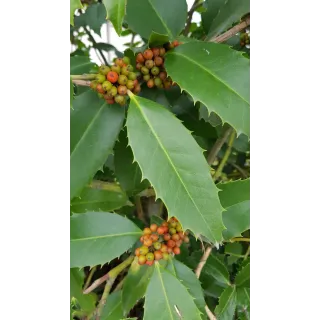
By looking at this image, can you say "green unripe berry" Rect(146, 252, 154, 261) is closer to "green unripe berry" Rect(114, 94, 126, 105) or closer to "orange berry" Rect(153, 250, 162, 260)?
"orange berry" Rect(153, 250, 162, 260)

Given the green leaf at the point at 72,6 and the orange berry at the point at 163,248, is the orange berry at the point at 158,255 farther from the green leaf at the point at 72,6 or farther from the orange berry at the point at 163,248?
the green leaf at the point at 72,6

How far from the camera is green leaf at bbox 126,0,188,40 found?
2.17 ft

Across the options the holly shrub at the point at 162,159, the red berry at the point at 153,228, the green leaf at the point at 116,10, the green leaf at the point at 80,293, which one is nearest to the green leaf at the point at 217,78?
the holly shrub at the point at 162,159

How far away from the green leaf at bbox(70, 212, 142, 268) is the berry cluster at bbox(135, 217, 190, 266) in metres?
0.03

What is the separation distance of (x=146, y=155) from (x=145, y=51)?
0.17 metres

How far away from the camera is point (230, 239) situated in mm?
655

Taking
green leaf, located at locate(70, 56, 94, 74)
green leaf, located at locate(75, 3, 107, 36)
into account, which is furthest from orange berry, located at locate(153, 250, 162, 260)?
green leaf, located at locate(75, 3, 107, 36)

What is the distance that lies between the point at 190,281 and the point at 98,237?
0.55ft

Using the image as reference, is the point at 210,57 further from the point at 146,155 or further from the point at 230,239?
the point at 230,239

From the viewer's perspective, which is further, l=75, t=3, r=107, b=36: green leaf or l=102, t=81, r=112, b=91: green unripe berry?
l=75, t=3, r=107, b=36: green leaf

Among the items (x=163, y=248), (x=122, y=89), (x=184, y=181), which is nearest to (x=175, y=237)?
(x=163, y=248)

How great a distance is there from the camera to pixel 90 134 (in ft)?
2.06

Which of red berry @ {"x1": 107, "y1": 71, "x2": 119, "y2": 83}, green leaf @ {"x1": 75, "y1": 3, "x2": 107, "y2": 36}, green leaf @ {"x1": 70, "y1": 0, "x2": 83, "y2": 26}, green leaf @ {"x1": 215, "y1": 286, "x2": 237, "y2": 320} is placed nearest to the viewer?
green leaf @ {"x1": 70, "y1": 0, "x2": 83, "y2": 26}

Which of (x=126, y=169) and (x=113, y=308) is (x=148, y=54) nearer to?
(x=126, y=169)
